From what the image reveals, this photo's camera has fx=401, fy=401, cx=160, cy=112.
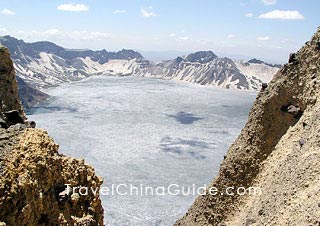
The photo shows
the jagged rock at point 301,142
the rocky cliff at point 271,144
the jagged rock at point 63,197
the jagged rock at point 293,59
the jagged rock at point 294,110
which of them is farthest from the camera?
the jagged rock at point 293,59

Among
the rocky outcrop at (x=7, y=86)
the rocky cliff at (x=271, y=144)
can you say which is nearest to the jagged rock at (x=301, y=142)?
the rocky cliff at (x=271, y=144)

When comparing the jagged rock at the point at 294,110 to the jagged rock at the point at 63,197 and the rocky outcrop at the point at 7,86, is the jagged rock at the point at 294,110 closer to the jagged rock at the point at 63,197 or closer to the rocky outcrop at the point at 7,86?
the rocky outcrop at the point at 7,86

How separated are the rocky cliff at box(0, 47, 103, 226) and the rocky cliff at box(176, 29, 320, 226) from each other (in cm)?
1972

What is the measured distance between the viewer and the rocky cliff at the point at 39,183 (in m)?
17.6

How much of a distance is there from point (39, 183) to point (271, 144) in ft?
106

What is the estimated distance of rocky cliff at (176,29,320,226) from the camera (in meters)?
38.7

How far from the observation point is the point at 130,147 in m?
190

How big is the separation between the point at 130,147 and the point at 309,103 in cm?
14961

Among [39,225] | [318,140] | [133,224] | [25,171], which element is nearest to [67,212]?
[39,225]

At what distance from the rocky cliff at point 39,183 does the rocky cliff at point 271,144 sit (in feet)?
64.7

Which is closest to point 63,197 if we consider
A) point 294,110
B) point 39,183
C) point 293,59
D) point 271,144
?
point 39,183

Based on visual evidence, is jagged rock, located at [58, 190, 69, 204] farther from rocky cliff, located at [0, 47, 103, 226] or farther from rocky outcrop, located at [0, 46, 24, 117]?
rocky outcrop, located at [0, 46, 24, 117]

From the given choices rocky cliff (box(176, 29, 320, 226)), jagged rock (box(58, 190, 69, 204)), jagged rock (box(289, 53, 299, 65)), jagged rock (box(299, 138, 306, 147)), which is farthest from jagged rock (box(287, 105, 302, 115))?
jagged rock (box(58, 190, 69, 204))

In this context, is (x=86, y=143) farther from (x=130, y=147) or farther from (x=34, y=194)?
(x=34, y=194)
